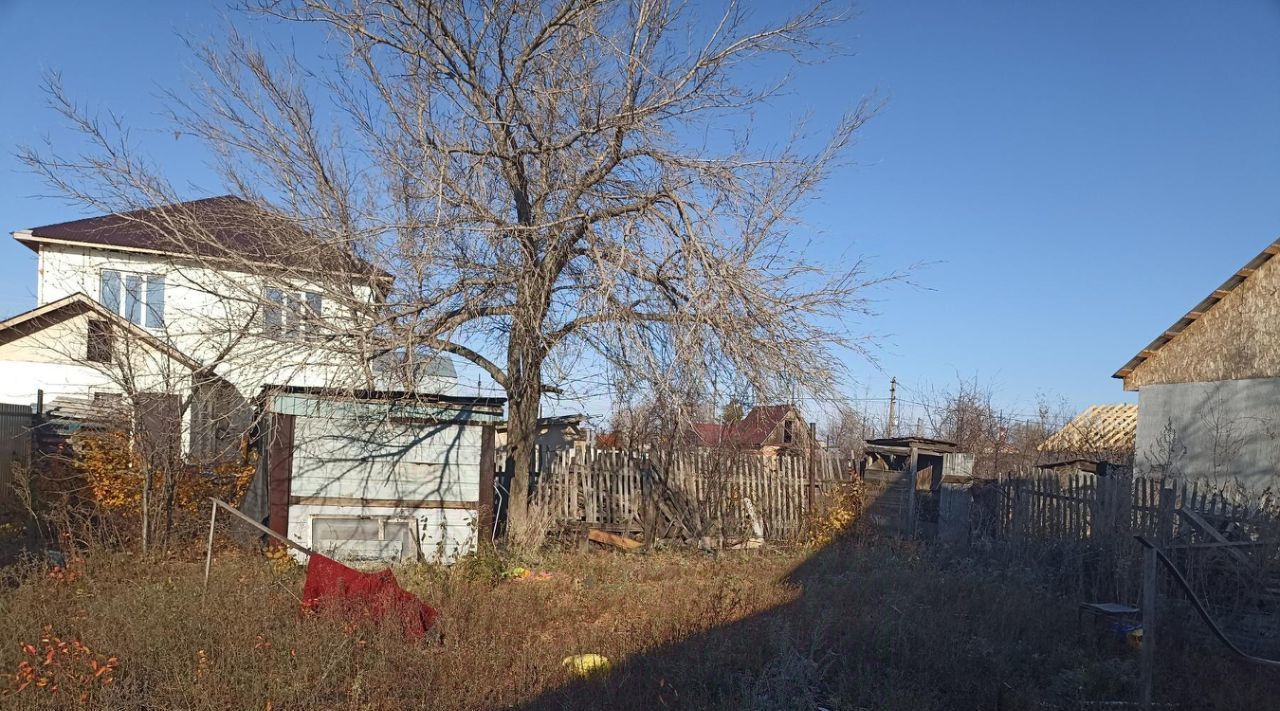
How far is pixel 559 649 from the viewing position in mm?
6988

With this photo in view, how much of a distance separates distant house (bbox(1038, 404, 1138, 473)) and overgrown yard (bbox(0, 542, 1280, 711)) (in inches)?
584

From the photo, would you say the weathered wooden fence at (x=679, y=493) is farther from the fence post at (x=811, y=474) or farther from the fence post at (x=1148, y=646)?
the fence post at (x=1148, y=646)

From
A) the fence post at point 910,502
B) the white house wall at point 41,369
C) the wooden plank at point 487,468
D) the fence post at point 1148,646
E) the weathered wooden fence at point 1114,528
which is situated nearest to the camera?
the fence post at point 1148,646

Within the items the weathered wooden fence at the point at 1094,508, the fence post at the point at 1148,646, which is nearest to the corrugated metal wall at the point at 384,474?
the weathered wooden fence at the point at 1094,508

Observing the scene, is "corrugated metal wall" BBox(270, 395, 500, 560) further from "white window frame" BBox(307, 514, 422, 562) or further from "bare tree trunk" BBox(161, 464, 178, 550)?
"bare tree trunk" BBox(161, 464, 178, 550)

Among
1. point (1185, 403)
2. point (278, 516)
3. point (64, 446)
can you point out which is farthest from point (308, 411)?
point (1185, 403)

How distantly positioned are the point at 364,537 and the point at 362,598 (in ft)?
13.2

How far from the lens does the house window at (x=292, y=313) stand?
941 centimetres

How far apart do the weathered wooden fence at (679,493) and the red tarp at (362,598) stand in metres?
4.91

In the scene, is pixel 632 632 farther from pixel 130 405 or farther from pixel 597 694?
pixel 130 405

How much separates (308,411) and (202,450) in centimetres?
173

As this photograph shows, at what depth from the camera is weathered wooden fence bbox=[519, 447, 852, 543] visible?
1280 centimetres

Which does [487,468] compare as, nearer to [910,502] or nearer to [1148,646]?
[910,502]

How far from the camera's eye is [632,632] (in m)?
7.39
